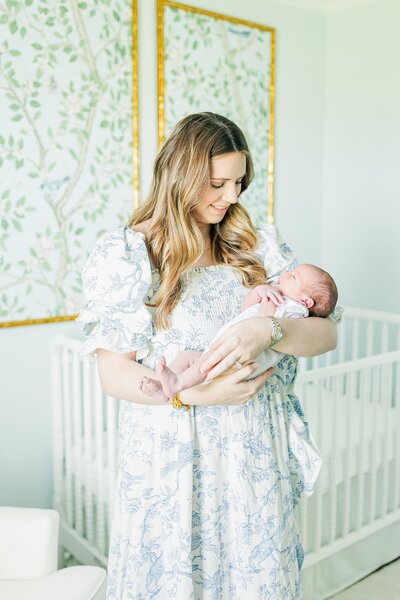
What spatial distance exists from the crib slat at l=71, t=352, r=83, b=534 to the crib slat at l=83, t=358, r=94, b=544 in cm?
5

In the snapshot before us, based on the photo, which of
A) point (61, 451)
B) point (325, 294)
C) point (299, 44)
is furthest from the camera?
point (299, 44)

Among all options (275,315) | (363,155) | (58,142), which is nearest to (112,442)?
(275,315)

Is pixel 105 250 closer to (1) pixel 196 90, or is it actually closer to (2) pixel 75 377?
(2) pixel 75 377

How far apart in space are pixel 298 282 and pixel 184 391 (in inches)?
13.3

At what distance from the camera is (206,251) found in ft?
4.68

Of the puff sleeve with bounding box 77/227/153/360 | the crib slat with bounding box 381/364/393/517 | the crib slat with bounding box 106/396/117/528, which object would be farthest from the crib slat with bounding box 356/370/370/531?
the puff sleeve with bounding box 77/227/153/360

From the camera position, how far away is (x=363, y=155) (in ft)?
10.3

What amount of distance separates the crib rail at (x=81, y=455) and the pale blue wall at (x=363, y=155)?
1.51m

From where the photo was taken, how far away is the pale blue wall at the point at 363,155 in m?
2.99

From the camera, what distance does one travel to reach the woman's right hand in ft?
3.94

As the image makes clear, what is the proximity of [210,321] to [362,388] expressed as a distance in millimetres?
1083

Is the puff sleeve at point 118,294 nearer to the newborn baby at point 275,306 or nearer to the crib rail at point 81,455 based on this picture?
the newborn baby at point 275,306

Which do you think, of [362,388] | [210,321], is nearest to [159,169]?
[210,321]

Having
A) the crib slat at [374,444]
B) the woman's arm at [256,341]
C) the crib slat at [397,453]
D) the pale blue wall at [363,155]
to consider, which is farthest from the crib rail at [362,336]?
the woman's arm at [256,341]
